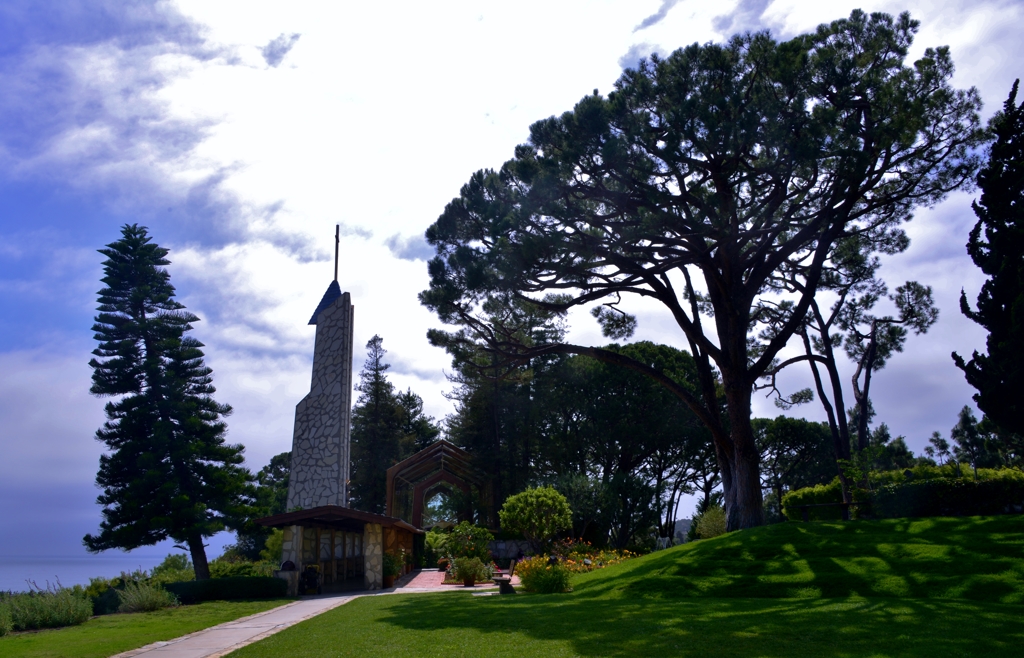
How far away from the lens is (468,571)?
1839cm

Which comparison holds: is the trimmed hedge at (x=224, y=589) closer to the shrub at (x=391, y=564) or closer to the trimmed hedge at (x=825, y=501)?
the shrub at (x=391, y=564)

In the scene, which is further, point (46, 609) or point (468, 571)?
point (468, 571)

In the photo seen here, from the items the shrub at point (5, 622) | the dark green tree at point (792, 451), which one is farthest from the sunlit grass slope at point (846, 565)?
the dark green tree at point (792, 451)

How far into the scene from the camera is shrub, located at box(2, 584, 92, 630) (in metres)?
11.2

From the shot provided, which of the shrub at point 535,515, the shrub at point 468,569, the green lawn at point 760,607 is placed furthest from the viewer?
the shrub at point 535,515

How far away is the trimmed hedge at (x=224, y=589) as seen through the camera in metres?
15.9

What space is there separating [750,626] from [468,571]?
11666mm

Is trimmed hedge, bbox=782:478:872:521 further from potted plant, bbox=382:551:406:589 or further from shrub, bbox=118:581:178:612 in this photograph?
shrub, bbox=118:581:178:612

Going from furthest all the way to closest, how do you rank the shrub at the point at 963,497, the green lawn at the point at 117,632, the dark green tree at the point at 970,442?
the dark green tree at the point at 970,442, the shrub at the point at 963,497, the green lawn at the point at 117,632

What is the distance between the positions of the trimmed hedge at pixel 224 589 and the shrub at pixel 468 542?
7.28 m

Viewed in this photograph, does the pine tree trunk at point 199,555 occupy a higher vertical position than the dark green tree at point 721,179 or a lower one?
lower

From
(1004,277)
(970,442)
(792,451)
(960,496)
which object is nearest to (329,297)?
(960,496)

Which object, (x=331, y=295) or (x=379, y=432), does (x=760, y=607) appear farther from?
(x=379, y=432)

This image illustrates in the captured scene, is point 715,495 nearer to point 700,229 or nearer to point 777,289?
point 777,289
